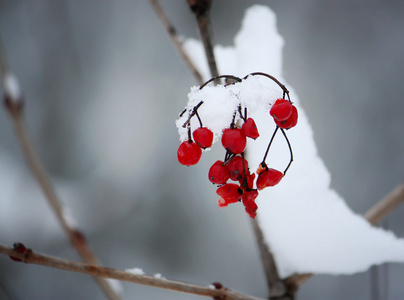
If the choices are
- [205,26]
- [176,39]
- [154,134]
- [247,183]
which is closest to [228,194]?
[247,183]

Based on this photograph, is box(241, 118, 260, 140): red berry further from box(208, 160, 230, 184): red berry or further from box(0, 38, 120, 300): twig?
box(0, 38, 120, 300): twig

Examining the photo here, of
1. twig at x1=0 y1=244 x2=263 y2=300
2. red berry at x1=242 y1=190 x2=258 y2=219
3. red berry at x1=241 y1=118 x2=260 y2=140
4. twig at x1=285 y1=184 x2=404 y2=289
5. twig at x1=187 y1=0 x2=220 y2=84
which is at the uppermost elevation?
twig at x1=187 y1=0 x2=220 y2=84

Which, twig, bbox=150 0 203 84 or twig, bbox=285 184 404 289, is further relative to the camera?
twig, bbox=150 0 203 84

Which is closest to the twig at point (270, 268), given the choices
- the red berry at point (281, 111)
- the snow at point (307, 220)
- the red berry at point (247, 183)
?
the snow at point (307, 220)

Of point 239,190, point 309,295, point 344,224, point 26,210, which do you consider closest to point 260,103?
point 239,190

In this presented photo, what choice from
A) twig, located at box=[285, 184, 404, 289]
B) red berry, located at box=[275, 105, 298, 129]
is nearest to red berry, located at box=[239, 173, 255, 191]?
red berry, located at box=[275, 105, 298, 129]

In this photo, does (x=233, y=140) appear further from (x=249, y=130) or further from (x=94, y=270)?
(x=94, y=270)
